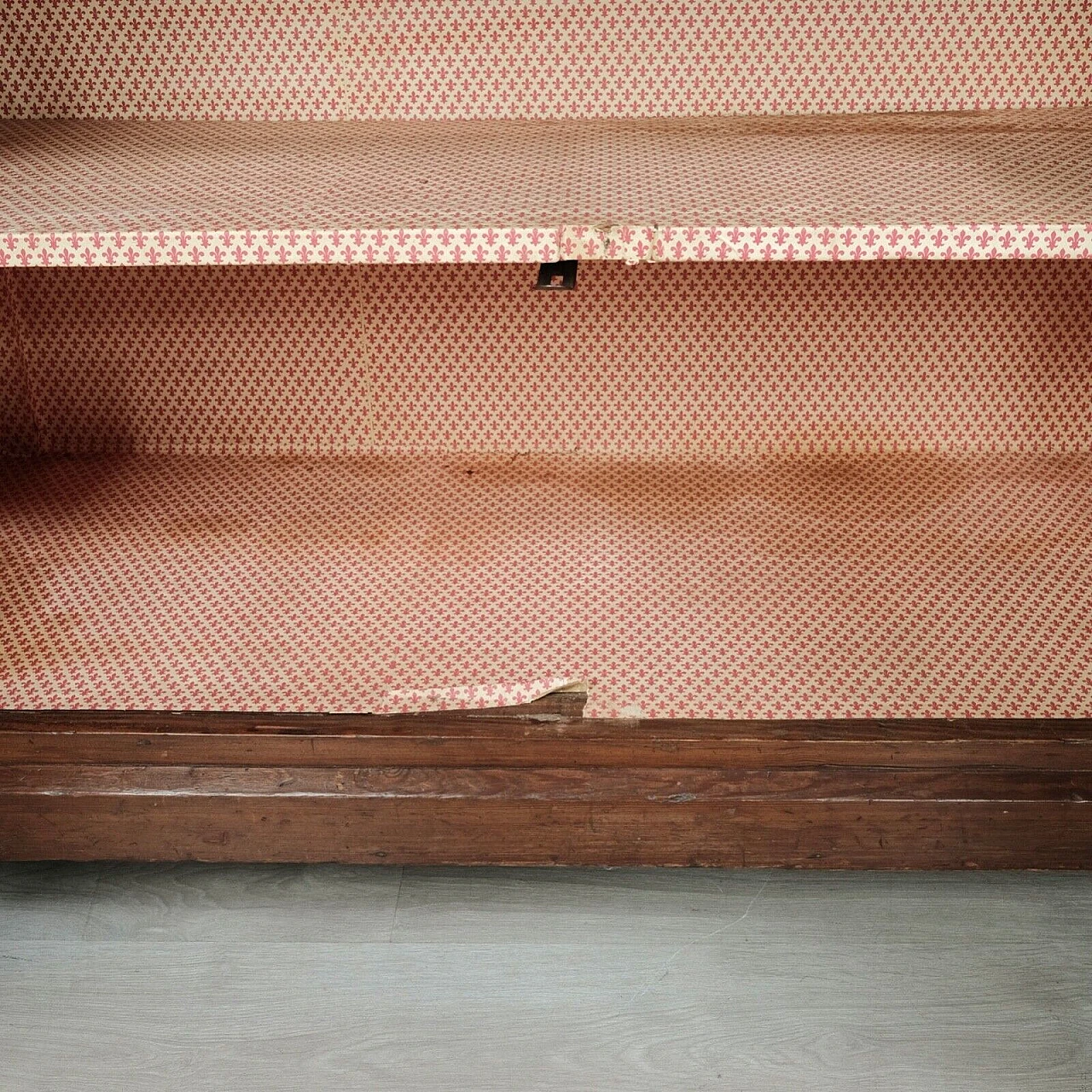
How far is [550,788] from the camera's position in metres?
1.43

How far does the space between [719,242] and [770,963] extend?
0.91 m

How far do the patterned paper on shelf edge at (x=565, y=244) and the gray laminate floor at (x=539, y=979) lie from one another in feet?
2.84

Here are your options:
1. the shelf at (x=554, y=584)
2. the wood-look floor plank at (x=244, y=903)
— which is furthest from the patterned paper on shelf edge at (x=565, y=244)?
the wood-look floor plank at (x=244, y=903)

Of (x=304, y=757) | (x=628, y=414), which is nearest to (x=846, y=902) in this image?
(x=304, y=757)

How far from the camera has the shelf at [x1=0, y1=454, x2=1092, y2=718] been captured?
1.45m

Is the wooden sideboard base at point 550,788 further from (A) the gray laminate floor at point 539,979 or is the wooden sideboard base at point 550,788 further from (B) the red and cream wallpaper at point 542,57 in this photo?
(B) the red and cream wallpaper at point 542,57

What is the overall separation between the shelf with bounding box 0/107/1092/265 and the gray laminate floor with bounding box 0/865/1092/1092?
867 mm

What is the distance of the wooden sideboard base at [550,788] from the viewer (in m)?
1.40

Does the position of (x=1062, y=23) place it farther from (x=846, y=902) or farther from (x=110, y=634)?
(x=110, y=634)

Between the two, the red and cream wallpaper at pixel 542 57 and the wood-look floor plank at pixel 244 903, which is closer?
the wood-look floor plank at pixel 244 903

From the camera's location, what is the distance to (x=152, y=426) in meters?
2.02

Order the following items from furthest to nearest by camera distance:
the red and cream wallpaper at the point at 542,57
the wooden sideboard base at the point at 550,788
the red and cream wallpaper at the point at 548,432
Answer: the red and cream wallpaper at the point at 542,57 → the red and cream wallpaper at the point at 548,432 → the wooden sideboard base at the point at 550,788

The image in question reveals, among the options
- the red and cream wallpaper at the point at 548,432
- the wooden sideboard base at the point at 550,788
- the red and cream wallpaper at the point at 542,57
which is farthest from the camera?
the red and cream wallpaper at the point at 542,57

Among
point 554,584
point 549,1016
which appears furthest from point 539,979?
point 554,584
